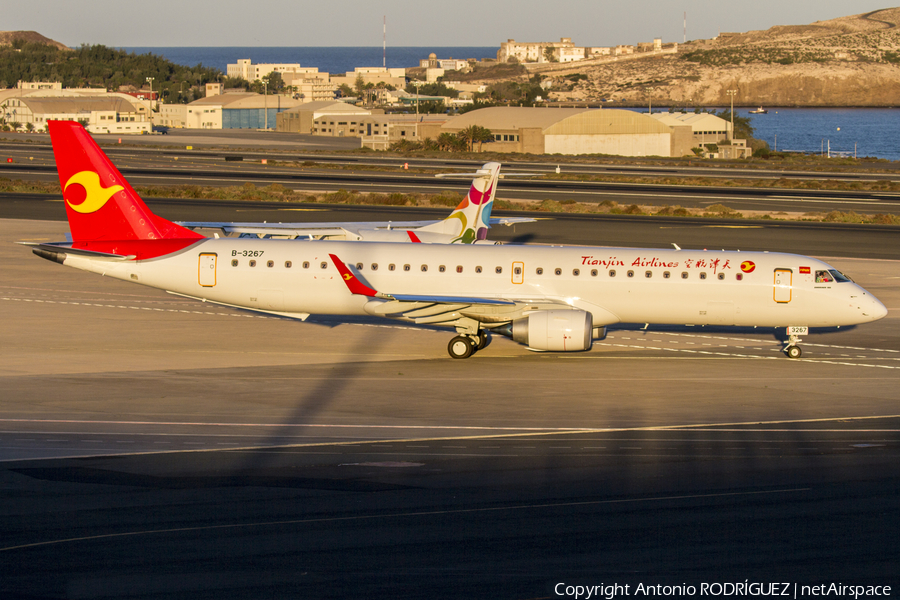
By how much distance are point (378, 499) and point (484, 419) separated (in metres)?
6.70

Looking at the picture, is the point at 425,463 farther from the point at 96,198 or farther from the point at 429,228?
the point at 429,228

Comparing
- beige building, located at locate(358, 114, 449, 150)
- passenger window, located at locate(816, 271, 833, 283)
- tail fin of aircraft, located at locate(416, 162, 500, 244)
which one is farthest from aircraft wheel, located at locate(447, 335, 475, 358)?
beige building, located at locate(358, 114, 449, 150)

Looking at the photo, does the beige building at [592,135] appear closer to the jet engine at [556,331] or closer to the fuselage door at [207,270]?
the fuselage door at [207,270]

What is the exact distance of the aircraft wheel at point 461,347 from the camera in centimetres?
3170

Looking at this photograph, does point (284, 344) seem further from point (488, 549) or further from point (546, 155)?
point (546, 155)

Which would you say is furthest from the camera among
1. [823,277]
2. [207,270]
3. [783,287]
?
[207,270]

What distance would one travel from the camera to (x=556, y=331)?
29.4 metres

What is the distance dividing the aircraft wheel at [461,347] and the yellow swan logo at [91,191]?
43.9ft

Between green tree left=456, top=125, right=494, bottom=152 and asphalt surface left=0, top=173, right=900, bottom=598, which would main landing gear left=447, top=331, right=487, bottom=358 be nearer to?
asphalt surface left=0, top=173, right=900, bottom=598

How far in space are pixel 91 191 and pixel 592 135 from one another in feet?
395

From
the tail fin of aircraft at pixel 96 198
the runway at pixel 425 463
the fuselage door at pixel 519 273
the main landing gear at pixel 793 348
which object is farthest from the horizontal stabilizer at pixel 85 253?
the main landing gear at pixel 793 348

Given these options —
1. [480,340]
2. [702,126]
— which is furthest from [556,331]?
[702,126]

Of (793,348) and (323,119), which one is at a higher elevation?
(323,119)

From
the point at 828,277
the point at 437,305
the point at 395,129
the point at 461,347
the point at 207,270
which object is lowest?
the point at 461,347
